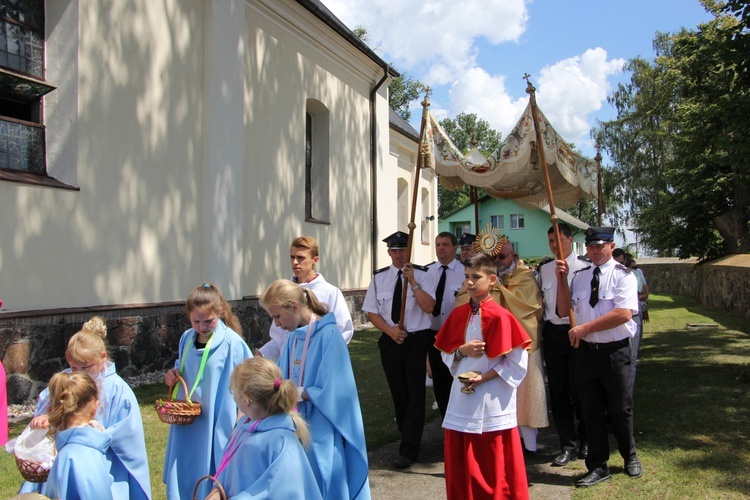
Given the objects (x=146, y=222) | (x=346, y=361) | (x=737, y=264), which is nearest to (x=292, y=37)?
(x=146, y=222)

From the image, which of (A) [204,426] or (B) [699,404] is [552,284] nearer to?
(B) [699,404]

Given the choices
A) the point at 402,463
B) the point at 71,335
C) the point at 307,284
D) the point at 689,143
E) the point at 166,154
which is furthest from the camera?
the point at 689,143

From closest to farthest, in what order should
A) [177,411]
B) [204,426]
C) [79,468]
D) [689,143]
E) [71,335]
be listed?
[79,468]
[177,411]
[204,426]
[71,335]
[689,143]

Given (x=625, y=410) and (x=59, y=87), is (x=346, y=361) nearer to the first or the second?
(x=625, y=410)

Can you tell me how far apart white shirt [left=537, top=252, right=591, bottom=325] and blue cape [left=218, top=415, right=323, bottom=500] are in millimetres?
3633

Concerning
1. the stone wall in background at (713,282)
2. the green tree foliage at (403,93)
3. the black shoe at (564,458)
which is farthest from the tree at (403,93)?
the black shoe at (564,458)

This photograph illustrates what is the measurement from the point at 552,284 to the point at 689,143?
15982 millimetres

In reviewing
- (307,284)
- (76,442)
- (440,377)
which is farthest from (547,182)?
(76,442)

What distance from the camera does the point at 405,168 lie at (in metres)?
23.0

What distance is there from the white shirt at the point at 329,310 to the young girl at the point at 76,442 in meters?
1.65

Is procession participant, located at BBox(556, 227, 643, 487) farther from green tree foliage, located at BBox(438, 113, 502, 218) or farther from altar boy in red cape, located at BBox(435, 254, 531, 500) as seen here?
green tree foliage, located at BBox(438, 113, 502, 218)

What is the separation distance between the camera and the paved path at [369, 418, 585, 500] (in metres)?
4.97

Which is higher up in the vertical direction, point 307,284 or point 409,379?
point 307,284

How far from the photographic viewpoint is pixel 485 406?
411cm
